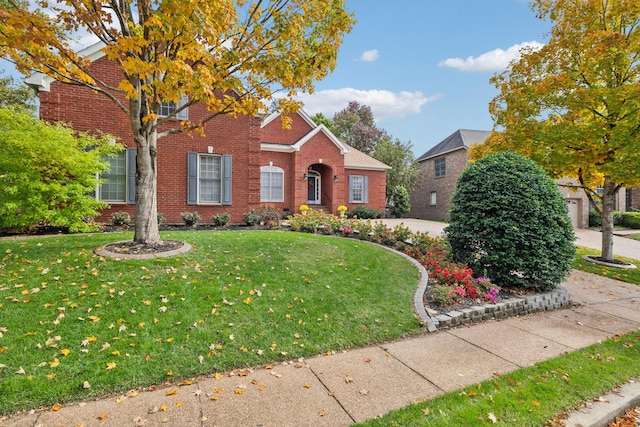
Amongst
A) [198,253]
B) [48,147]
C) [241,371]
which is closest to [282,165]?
[48,147]

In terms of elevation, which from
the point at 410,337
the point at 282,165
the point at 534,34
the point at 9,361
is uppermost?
the point at 534,34

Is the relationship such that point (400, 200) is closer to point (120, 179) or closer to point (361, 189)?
point (361, 189)

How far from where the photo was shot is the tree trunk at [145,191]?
592cm

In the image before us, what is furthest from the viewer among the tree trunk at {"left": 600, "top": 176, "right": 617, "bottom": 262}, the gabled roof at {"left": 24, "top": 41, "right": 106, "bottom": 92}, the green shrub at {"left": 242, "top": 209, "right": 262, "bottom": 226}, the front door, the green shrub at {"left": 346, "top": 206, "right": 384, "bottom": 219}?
the front door

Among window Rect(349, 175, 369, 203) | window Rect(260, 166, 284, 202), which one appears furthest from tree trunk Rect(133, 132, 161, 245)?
window Rect(349, 175, 369, 203)

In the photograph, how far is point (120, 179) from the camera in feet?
35.5

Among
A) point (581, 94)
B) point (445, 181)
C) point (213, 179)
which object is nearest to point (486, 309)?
point (581, 94)

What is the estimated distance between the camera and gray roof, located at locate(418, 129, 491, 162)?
73.1 ft

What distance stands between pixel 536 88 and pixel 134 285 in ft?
36.0

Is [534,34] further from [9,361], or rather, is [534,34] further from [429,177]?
[429,177]

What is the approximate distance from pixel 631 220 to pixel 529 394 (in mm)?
27601

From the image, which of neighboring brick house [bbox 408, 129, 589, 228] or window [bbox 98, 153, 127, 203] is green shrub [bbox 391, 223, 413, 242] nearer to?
window [bbox 98, 153, 127, 203]

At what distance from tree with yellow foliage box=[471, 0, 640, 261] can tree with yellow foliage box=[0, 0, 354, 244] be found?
655 cm

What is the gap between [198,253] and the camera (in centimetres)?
604
